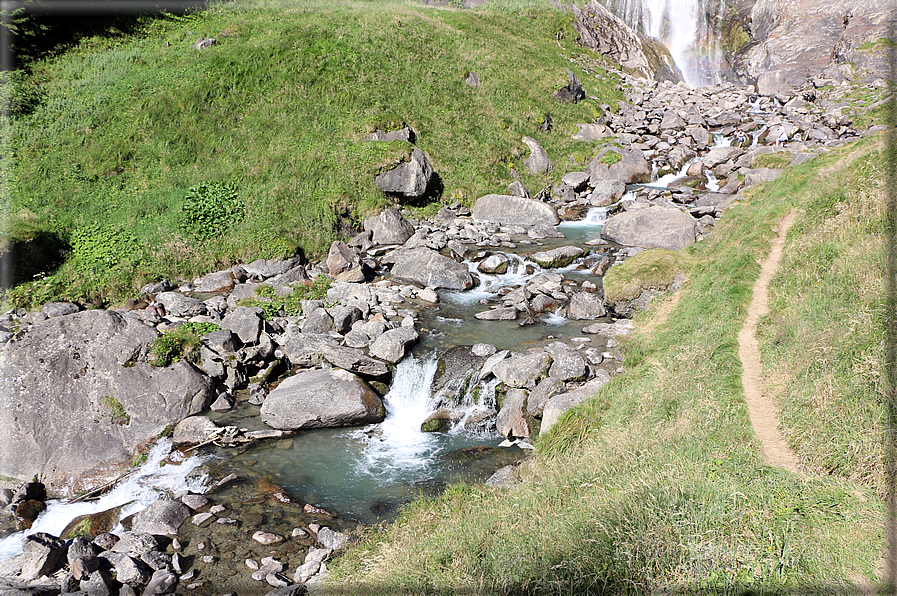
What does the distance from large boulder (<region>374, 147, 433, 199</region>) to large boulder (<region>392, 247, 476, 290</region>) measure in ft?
26.6

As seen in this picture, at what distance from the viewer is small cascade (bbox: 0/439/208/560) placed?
36.1 feet

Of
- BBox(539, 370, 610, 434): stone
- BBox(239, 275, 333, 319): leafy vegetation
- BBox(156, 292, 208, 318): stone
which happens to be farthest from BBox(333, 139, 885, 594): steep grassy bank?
BBox(156, 292, 208, 318): stone

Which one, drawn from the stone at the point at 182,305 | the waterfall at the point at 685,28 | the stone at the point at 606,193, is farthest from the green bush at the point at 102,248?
the waterfall at the point at 685,28

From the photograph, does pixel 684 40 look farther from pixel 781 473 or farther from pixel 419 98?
pixel 781 473

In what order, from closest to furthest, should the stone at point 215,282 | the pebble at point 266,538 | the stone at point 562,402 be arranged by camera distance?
the pebble at point 266,538
the stone at point 562,402
the stone at point 215,282

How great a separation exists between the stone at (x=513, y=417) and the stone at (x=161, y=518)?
307 inches

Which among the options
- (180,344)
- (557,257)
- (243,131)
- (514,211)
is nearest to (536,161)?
(514,211)

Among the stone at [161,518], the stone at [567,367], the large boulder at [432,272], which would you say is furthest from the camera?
the large boulder at [432,272]

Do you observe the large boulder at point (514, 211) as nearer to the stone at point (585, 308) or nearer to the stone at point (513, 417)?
the stone at point (585, 308)

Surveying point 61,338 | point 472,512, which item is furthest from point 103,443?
point 472,512

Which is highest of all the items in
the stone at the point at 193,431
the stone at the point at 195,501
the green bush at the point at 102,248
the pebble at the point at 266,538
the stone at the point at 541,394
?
the green bush at the point at 102,248

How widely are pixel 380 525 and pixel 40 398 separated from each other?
10.1 meters

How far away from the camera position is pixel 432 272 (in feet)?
72.7

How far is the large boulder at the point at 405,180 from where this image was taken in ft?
97.1
